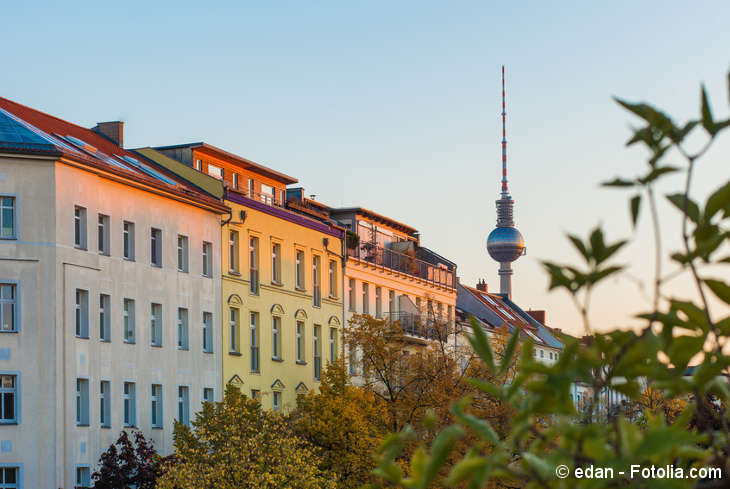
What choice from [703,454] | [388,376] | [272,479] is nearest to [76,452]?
[272,479]

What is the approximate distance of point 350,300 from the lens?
63031 millimetres

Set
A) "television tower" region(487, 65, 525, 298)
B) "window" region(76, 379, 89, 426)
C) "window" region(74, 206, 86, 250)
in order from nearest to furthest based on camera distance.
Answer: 1. "window" region(76, 379, 89, 426)
2. "window" region(74, 206, 86, 250)
3. "television tower" region(487, 65, 525, 298)

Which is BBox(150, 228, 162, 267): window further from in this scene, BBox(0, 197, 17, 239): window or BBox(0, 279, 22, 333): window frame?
BBox(0, 279, 22, 333): window frame

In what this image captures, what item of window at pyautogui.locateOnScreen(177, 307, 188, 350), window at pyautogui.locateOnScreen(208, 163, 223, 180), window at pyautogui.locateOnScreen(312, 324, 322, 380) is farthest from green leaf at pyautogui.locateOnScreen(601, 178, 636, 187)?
window at pyautogui.locateOnScreen(312, 324, 322, 380)

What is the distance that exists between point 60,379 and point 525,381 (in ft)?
127

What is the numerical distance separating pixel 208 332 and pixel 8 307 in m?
10.5

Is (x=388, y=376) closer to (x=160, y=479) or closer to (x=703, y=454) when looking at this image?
(x=160, y=479)

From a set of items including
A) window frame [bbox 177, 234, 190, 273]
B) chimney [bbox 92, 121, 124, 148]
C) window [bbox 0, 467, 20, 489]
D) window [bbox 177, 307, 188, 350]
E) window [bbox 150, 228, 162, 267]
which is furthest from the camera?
chimney [bbox 92, 121, 124, 148]

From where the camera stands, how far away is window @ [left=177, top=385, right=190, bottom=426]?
47.0 meters

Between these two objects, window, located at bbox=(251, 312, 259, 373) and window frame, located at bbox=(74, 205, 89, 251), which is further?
window, located at bbox=(251, 312, 259, 373)

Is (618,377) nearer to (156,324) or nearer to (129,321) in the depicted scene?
(129,321)

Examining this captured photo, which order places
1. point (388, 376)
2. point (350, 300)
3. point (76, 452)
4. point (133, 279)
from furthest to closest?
point (350, 300)
point (388, 376)
point (133, 279)
point (76, 452)

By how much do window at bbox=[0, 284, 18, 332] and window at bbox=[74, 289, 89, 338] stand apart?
1957mm

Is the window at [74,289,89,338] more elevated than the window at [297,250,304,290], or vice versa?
the window at [297,250,304,290]
